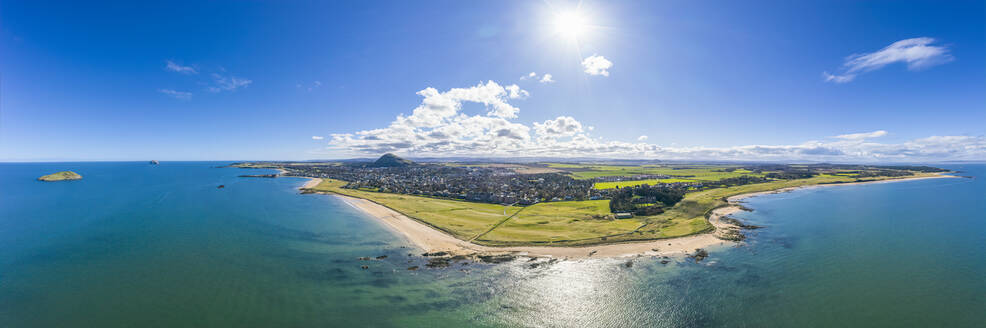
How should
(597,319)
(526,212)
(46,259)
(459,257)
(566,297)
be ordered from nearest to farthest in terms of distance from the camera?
1. (597,319)
2. (566,297)
3. (46,259)
4. (459,257)
5. (526,212)

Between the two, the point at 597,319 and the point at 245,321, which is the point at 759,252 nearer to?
the point at 597,319

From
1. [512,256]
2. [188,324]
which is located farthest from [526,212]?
[188,324]

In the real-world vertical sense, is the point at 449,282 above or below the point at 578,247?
below

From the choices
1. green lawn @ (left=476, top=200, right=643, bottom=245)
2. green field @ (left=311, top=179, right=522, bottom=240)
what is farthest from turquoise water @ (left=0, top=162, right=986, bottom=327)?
green field @ (left=311, top=179, right=522, bottom=240)

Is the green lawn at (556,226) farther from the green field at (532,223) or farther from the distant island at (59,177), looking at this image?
the distant island at (59,177)

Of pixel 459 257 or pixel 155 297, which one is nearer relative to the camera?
pixel 155 297

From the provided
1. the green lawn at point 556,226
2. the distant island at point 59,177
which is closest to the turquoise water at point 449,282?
the green lawn at point 556,226

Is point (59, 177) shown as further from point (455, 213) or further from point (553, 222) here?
point (553, 222)

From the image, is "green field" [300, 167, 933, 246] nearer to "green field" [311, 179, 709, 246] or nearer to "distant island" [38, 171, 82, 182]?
"green field" [311, 179, 709, 246]

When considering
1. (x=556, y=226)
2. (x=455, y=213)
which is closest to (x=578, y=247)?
(x=556, y=226)
